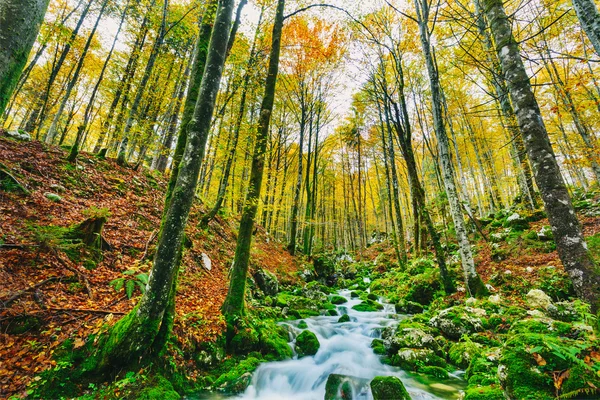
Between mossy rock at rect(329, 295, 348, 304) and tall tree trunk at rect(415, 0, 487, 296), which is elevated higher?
tall tree trunk at rect(415, 0, 487, 296)

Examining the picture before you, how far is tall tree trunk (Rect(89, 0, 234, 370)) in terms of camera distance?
142 inches

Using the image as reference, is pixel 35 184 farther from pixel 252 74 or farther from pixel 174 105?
pixel 174 105

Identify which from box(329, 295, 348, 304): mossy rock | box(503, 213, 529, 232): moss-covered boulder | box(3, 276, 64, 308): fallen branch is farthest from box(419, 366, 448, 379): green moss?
box(503, 213, 529, 232): moss-covered boulder

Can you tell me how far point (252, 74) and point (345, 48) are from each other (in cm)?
747

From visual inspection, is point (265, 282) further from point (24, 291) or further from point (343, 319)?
point (24, 291)

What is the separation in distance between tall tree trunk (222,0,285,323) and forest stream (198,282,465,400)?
1.50 meters

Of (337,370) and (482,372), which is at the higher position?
(482,372)

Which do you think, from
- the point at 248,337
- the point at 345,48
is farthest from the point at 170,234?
the point at 345,48

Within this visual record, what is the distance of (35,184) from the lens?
6.51 meters

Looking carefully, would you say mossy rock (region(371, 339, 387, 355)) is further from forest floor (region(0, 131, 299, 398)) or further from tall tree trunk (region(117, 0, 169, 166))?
tall tree trunk (region(117, 0, 169, 166))

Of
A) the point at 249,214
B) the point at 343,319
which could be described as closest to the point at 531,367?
the point at 249,214

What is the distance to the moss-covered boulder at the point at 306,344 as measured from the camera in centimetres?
653

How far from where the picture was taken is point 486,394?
10.5ft

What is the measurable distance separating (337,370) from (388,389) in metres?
2.24
